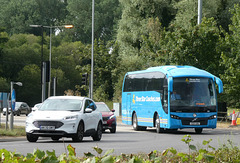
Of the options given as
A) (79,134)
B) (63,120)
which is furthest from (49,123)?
(79,134)

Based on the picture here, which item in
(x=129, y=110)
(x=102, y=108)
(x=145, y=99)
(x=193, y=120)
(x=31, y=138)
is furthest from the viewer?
(x=129, y=110)

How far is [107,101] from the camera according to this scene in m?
63.1

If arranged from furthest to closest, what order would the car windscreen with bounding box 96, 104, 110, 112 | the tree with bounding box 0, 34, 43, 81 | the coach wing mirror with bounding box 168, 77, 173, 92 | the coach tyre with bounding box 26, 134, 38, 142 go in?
1. the tree with bounding box 0, 34, 43, 81
2. the car windscreen with bounding box 96, 104, 110, 112
3. the coach wing mirror with bounding box 168, 77, 173, 92
4. the coach tyre with bounding box 26, 134, 38, 142

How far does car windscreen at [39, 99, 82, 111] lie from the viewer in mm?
21828

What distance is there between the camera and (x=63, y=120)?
20.9m

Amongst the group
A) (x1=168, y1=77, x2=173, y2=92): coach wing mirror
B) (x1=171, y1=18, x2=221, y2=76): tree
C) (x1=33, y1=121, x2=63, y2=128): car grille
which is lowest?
(x1=33, y1=121, x2=63, y2=128): car grille

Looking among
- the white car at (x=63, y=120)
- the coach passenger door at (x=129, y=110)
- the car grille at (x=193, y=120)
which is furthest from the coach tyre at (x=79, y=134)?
the coach passenger door at (x=129, y=110)

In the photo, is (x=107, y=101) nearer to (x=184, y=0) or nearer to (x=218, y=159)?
(x=184, y=0)

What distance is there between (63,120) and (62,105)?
4.11 feet

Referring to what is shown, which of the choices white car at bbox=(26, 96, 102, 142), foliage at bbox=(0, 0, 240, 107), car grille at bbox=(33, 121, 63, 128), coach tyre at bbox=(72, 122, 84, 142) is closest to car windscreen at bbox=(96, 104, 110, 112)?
white car at bbox=(26, 96, 102, 142)

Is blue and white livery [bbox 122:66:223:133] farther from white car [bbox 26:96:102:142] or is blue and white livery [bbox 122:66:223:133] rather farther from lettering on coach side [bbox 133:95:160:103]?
white car [bbox 26:96:102:142]

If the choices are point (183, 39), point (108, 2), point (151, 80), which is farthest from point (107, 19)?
point (151, 80)

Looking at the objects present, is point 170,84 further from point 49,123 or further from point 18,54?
point 18,54

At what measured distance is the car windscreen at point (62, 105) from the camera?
71.6 feet
